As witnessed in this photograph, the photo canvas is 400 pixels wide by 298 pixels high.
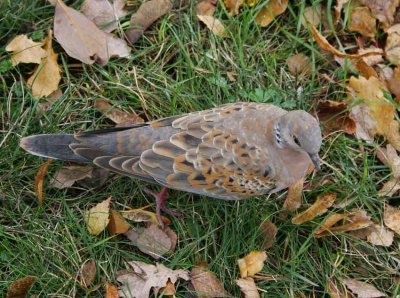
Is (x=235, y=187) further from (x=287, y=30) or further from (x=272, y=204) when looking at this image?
(x=287, y=30)

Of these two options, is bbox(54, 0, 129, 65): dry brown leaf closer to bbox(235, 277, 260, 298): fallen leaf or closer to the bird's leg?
the bird's leg

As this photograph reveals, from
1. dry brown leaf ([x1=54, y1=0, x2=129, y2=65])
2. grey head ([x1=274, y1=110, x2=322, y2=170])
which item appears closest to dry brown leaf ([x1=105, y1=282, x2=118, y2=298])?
grey head ([x1=274, y1=110, x2=322, y2=170])

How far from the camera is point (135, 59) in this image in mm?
4809

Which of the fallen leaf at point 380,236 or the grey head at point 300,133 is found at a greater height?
the grey head at point 300,133

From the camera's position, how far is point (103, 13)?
4.81m

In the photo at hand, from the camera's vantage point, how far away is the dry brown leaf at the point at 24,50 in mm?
4551

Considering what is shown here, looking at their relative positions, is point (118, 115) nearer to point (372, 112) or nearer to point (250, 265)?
point (250, 265)

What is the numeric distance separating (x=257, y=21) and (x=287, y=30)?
0.78 ft

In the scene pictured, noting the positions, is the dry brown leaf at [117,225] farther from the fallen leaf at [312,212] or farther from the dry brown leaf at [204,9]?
the dry brown leaf at [204,9]

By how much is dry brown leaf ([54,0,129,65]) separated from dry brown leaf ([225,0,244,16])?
94 cm

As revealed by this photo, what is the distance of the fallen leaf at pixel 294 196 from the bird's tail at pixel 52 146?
52.5 inches

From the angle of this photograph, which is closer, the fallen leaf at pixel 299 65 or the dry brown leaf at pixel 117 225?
the dry brown leaf at pixel 117 225

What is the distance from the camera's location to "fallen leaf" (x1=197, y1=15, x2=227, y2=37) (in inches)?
190

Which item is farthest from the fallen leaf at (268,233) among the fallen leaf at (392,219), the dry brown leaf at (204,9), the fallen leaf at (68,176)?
the dry brown leaf at (204,9)
